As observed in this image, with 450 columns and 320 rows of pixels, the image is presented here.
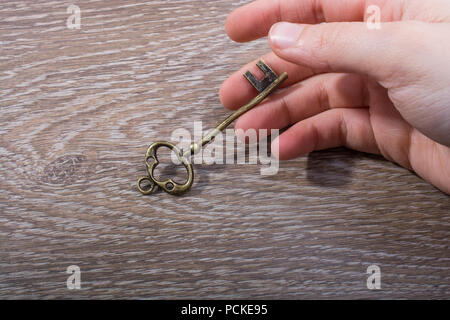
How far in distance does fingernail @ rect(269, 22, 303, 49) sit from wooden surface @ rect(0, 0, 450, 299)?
1.00ft

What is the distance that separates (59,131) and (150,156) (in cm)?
26

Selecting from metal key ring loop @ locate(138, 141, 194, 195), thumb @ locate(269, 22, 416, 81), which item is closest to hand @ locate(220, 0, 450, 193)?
thumb @ locate(269, 22, 416, 81)

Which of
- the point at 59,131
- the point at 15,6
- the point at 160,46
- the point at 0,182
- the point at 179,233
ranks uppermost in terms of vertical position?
the point at 15,6

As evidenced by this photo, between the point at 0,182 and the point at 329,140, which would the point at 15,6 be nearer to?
the point at 0,182

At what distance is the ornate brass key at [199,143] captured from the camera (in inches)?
39.2

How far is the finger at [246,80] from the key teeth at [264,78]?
22mm

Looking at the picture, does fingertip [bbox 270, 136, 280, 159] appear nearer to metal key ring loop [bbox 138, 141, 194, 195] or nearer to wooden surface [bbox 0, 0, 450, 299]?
wooden surface [bbox 0, 0, 450, 299]

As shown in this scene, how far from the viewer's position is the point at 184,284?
1.01 metres

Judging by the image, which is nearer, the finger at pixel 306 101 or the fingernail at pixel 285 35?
the fingernail at pixel 285 35

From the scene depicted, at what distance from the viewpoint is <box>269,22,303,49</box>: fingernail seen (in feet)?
2.64

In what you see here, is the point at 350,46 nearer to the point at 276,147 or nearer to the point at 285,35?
the point at 285,35

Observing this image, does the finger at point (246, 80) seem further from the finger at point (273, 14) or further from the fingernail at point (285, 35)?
the fingernail at point (285, 35)

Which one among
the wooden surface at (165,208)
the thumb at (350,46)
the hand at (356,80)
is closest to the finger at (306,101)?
the hand at (356,80)
